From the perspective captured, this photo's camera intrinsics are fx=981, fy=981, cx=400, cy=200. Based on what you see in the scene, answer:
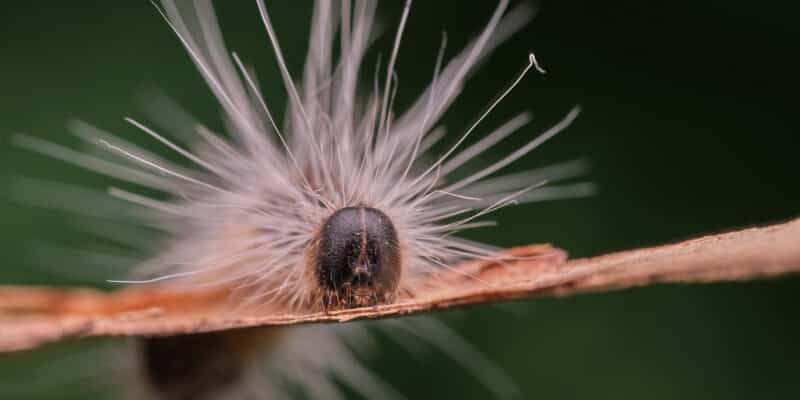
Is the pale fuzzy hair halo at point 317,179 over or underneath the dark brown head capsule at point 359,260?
over

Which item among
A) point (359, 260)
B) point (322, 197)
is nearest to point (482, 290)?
point (359, 260)

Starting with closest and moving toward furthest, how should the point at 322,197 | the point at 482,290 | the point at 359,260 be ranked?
the point at 482,290
the point at 359,260
the point at 322,197

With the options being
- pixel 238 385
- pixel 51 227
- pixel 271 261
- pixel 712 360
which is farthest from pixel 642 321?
pixel 51 227

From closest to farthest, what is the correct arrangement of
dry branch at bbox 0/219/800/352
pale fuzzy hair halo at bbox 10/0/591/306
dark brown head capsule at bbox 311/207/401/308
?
dry branch at bbox 0/219/800/352 → dark brown head capsule at bbox 311/207/401/308 → pale fuzzy hair halo at bbox 10/0/591/306

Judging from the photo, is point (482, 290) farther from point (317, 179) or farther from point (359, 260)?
point (317, 179)

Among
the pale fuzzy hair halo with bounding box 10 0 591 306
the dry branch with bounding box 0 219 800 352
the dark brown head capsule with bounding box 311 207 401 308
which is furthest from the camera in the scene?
the pale fuzzy hair halo with bounding box 10 0 591 306

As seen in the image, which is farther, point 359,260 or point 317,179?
point 317,179
